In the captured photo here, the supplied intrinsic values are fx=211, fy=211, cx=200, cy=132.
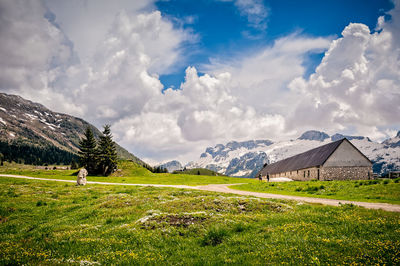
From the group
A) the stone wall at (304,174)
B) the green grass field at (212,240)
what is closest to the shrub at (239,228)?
the green grass field at (212,240)

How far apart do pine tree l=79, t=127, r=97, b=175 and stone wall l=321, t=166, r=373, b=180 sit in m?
82.3

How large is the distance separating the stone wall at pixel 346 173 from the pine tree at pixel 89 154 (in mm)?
82268

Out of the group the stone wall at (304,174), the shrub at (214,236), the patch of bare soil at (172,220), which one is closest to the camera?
the shrub at (214,236)

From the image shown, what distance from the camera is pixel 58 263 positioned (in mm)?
7422

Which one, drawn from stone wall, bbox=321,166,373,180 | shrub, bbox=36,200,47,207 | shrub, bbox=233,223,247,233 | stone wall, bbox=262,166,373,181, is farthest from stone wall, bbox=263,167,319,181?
shrub, bbox=36,200,47,207

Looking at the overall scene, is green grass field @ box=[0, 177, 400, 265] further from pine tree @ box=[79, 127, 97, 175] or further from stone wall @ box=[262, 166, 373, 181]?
pine tree @ box=[79, 127, 97, 175]

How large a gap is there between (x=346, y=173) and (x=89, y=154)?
9430 cm

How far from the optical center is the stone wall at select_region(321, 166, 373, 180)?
71000mm

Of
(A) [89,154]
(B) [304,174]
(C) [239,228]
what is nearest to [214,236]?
(C) [239,228]

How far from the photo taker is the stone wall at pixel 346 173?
233 feet

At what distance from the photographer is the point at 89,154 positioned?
83500mm

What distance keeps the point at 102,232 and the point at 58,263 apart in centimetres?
437

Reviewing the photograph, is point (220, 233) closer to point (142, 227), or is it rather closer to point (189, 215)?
point (189, 215)

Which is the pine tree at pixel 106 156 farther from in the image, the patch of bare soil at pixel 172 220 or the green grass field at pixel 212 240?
the patch of bare soil at pixel 172 220
